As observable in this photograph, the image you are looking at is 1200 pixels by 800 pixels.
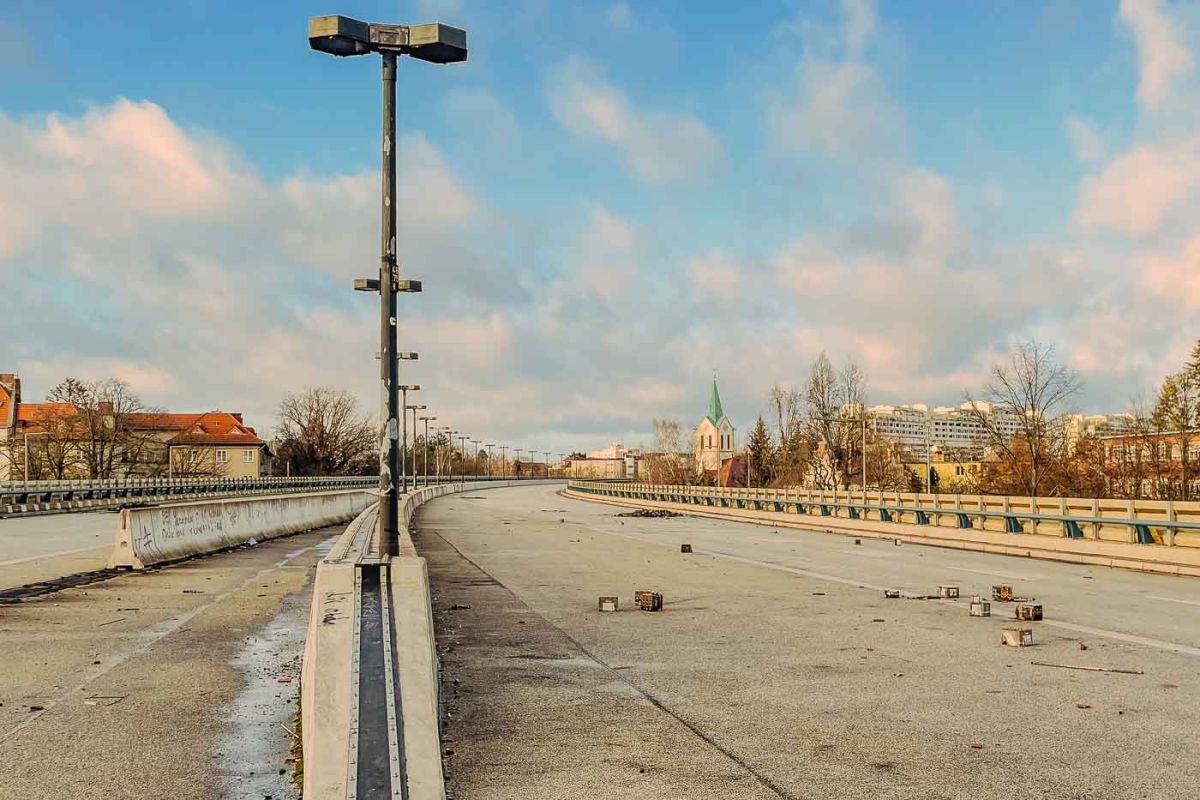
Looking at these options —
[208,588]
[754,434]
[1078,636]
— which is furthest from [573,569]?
[754,434]

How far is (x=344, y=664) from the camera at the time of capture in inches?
245

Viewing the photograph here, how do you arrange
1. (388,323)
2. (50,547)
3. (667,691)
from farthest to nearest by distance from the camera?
(50,547) < (388,323) < (667,691)

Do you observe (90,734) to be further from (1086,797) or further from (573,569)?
(573,569)

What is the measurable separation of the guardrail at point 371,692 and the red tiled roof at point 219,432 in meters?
156

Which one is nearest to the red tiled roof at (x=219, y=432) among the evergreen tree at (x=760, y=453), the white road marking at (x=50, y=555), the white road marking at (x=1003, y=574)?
the evergreen tree at (x=760, y=453)

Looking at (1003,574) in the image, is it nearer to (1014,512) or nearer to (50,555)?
(1014,512)

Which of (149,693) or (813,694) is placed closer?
(813,694)

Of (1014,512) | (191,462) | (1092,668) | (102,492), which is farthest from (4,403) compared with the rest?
(1092,668)

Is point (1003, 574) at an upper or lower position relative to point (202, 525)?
lower

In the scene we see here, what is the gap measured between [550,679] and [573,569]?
39.0 ft

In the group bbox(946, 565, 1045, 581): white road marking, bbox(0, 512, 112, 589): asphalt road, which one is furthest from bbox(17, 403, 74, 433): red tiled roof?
bbox(946, 565, 1045, 581): white road marking

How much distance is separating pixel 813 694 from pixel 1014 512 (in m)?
21.9

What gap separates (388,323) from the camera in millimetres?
14367

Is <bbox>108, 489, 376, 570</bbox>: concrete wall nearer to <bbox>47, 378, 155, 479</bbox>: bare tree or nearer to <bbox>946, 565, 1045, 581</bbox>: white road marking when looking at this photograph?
<bbox>946, 565, 1045, 581</bbox>: white road marking
